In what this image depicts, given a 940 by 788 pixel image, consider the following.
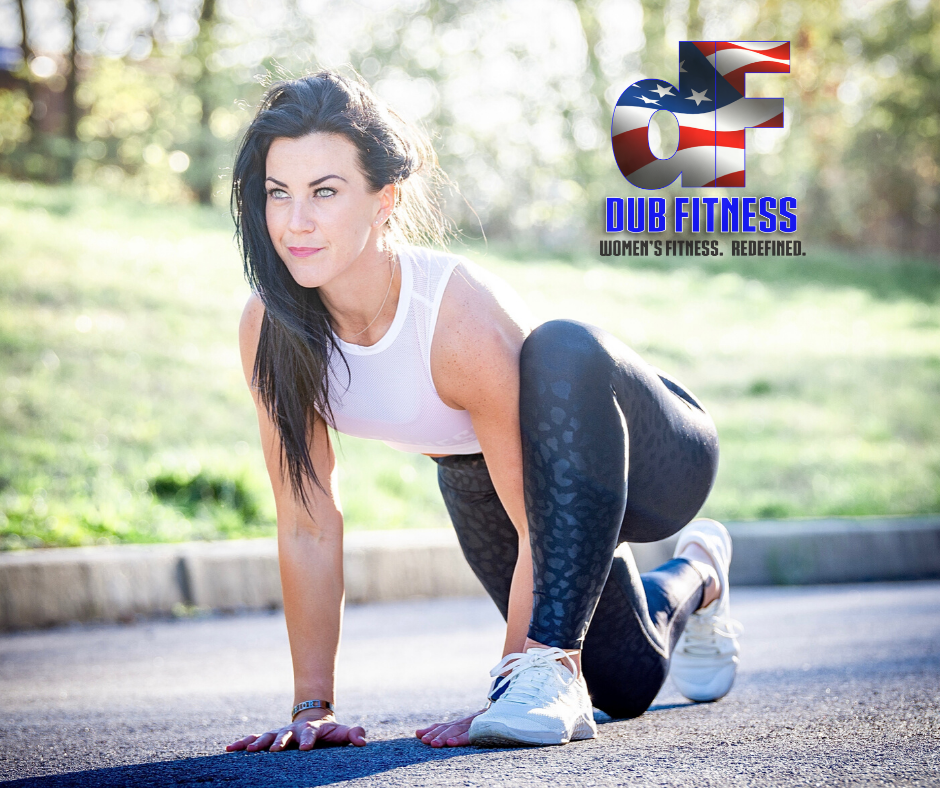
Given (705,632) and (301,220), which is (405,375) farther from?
(705,632)

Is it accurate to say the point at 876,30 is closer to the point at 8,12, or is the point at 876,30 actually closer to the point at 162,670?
the point at 8,12

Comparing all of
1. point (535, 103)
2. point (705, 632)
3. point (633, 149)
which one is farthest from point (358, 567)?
point (535, 103)

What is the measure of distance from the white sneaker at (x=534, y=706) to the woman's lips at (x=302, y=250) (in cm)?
101

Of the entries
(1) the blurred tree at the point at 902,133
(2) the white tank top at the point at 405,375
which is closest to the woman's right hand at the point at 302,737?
(2) the white tank top at the point at 405,375

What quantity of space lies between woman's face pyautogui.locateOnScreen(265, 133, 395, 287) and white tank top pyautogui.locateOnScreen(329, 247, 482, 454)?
0.17 meters

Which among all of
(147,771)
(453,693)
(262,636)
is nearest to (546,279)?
(262,636)

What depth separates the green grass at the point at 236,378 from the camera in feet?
19.0

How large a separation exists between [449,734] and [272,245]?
1.18m

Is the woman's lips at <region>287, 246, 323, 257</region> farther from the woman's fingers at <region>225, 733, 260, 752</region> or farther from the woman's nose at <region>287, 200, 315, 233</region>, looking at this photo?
the woman's fingers at <region>225, 733, 260, 752</region>

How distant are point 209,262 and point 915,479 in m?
6.57

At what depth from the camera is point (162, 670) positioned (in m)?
3.66

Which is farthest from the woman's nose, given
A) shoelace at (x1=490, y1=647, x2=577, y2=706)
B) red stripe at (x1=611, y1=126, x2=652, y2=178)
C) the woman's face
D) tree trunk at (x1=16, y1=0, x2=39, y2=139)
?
tree trunk at (x1=16, y1=0, x2=39, y2=139)

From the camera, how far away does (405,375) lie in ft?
7.78

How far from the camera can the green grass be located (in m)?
5.79
